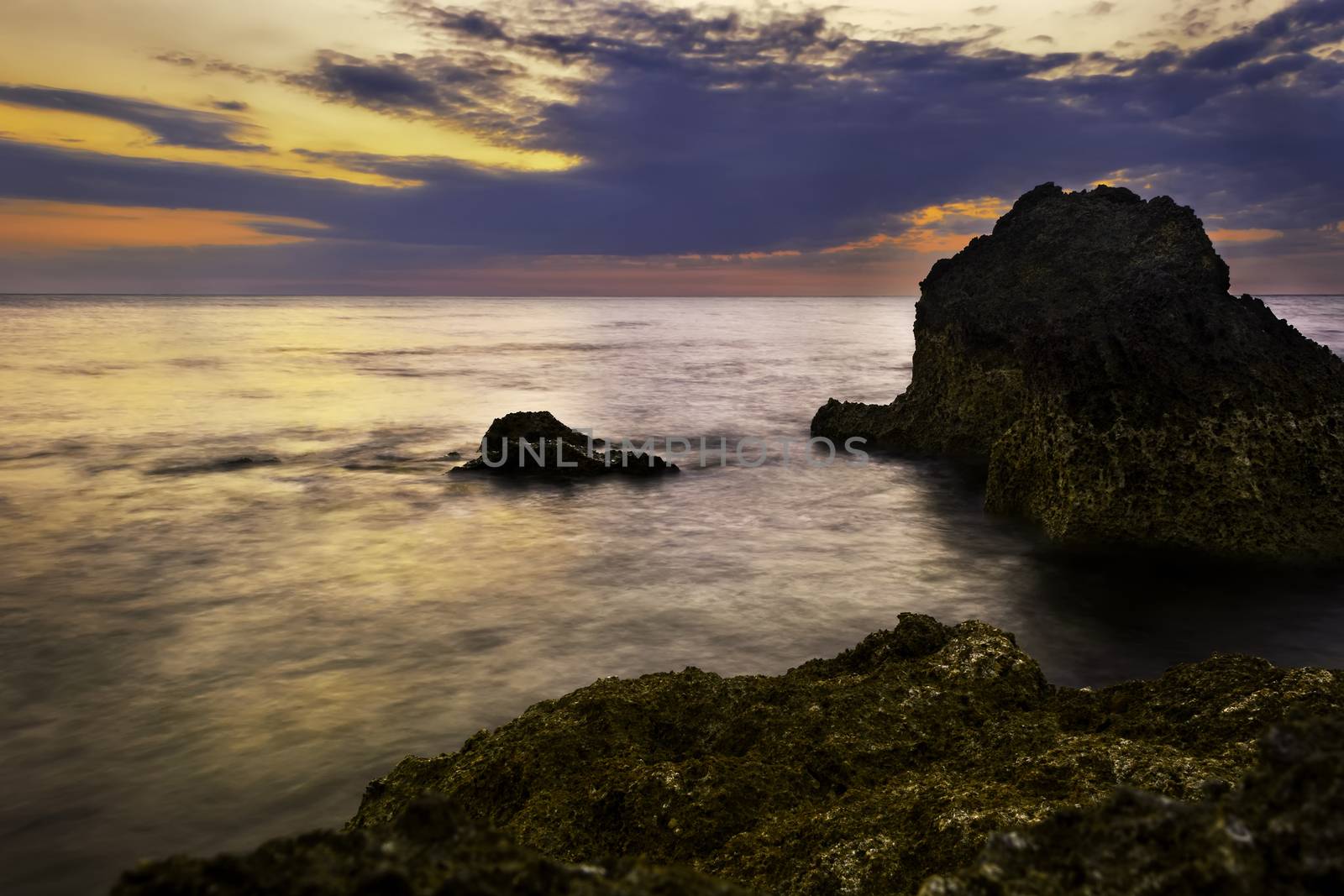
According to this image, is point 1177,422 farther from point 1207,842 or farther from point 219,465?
point 219,465

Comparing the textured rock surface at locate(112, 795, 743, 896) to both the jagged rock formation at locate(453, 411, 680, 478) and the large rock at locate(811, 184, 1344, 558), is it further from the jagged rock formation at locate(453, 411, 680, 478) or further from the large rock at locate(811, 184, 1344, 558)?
the jagged rock formation at locate(453, 411, 680, 478)

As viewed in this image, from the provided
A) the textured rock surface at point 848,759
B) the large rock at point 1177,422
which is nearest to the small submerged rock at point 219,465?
the large rock at point 1177,422

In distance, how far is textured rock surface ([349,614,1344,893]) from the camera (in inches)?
131

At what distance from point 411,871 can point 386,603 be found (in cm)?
870

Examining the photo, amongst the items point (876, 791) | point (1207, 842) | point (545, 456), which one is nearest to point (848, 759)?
point (876, 791)

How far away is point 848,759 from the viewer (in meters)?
4.21

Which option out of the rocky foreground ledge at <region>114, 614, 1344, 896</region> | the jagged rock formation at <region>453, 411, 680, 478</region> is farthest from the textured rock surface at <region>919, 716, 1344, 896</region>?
the jagged rock formation at <region>453, 411, 680, 478</region>

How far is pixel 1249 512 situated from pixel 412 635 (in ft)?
29.6

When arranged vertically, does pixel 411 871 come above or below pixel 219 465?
above

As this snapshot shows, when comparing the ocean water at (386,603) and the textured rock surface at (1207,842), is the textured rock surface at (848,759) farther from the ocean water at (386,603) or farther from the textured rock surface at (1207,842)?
the ocean water at (386,603)

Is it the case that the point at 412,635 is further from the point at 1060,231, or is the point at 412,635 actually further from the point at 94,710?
the point at 1060,231

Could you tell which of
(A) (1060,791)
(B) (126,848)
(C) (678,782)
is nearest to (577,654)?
(B) (126,848)

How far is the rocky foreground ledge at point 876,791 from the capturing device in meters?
1.66

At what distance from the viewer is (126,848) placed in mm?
5445
